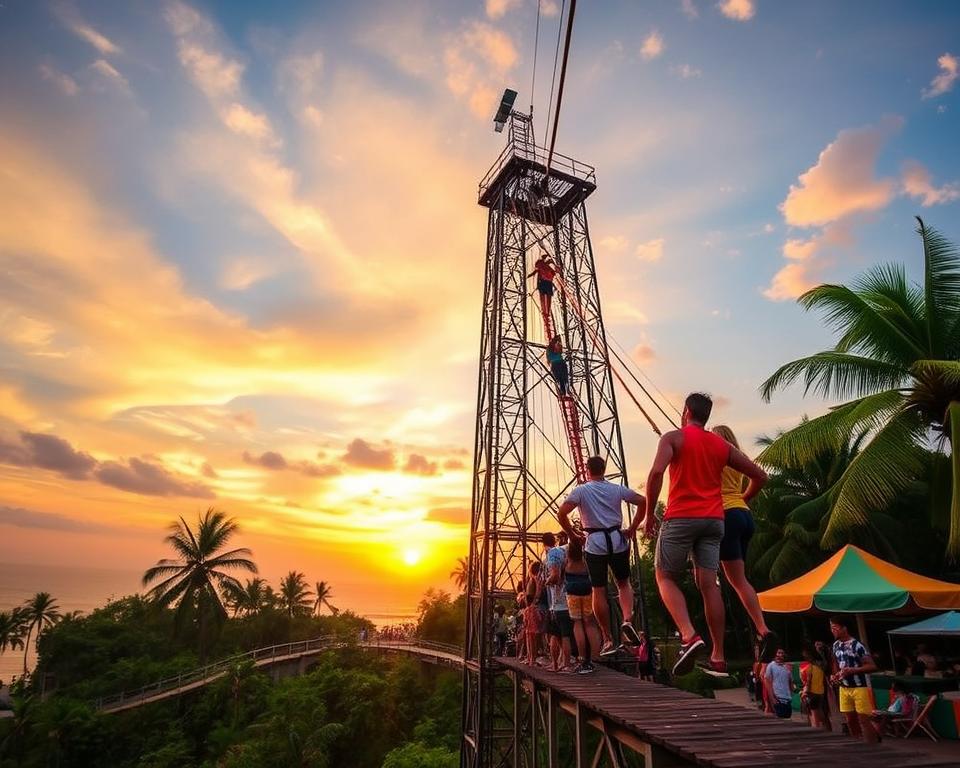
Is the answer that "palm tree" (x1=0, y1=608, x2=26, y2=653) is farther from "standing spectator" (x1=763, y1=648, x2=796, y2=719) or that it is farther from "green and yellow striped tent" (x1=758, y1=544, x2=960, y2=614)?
"standing spectator" (x1=763, y1=648, x2=796, y2=719)

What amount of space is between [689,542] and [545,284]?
46.1 ft

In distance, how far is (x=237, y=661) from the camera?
88.8 feet

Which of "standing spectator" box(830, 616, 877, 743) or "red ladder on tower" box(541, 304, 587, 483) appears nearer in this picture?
"standing spectator" box(830, 616, 877, 743)

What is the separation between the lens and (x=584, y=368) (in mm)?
17031

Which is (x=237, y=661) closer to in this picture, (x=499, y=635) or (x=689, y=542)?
(x=499, y=635)

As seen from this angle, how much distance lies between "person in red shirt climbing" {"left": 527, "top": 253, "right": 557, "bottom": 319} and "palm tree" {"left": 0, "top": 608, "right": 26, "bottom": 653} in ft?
129

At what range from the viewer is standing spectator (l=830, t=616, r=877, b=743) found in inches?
237

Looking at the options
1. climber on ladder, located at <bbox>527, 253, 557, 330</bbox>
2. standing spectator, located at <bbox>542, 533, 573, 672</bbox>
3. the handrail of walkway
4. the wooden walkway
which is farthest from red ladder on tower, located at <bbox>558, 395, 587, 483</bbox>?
the handrail of walkway

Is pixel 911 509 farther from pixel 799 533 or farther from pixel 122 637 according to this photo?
pixel 122 637

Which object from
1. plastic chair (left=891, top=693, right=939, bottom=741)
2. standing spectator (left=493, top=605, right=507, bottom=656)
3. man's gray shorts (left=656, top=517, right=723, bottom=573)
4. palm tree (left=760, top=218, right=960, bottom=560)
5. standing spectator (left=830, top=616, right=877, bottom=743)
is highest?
palm tree (left=760, top=218, right=960, bottom=560)

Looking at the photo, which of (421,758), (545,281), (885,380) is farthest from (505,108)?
(421,758)

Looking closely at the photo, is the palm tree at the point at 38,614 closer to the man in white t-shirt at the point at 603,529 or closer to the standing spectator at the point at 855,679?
the man in white t-shirt at the point at 603,529

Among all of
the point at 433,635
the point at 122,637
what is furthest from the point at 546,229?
the point at 122,637

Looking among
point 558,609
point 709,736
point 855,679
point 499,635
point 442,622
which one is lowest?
point 442,622
